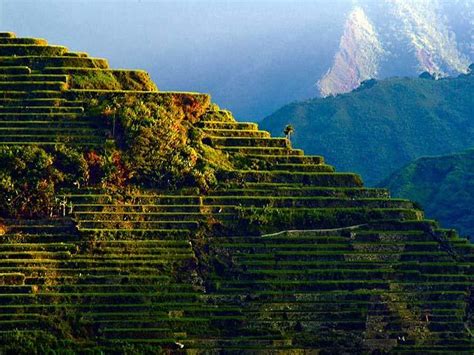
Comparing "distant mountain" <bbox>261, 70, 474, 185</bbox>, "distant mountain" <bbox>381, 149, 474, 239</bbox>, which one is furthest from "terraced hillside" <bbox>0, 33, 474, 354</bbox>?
"distant mountain" <bbox>261, 70, 474, 185</bbox>

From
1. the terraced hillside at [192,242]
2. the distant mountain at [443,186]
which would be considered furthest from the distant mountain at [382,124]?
the terraced hillside at [192,242]

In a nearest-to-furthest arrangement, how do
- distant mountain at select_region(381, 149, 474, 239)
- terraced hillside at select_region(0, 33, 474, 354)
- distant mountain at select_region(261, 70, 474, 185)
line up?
terraced hillside at select_region(0, 33, 474, 354) → distant mountain at select_region(381, 149, 474, 239) → distant mountain at select_region(261, 70, 474, 185)

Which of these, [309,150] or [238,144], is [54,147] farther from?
[309,150]

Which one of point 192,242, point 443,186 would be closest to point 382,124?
point 443,186

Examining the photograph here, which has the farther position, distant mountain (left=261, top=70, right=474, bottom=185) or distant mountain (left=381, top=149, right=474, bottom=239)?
distant mountain (left=261, top=70, right=474, bottom=185)

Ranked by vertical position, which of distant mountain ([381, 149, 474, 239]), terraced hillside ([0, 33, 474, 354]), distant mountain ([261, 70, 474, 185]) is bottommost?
terraced hillside ([0, 33, 474, 354])

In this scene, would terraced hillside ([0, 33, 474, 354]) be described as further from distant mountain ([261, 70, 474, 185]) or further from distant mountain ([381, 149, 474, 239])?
distant mountain ([261, 70, 474, 185])

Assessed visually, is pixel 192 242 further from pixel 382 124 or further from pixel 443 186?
pixel 382 124
